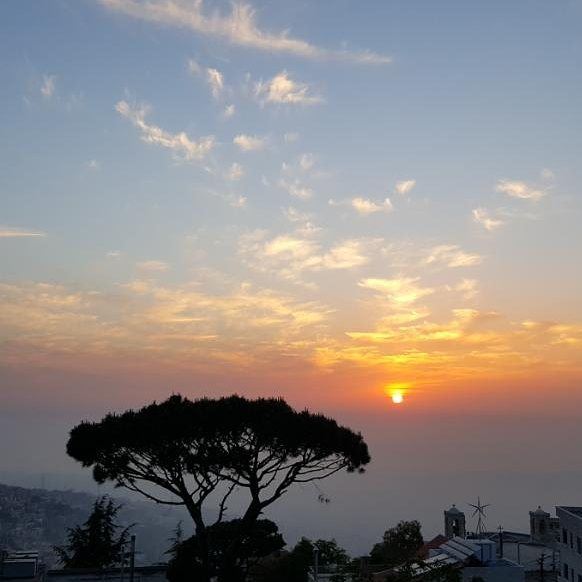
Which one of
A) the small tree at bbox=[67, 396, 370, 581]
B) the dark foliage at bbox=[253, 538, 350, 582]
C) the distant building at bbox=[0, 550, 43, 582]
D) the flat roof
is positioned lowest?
the distant building at bbox=[0, 550, 43, 582]

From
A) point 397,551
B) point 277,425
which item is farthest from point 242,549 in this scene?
point 397,551

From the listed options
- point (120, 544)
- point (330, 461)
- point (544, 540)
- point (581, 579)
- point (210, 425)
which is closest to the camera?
point (210, 425)

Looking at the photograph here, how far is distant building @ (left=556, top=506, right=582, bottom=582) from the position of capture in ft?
139

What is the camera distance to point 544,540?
6650 cm

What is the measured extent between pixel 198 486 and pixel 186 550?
634 centimetres

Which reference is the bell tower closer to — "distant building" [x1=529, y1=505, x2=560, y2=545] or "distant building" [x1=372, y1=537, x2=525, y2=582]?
"distant building" [x1=529, y1=505, x2=560, y2=545]

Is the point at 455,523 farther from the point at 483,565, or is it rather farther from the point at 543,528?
the point at 483,565

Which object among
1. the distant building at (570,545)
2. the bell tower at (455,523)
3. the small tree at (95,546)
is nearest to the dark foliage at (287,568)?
the small tree at (95,546)

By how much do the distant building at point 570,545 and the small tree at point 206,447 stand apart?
21.8m

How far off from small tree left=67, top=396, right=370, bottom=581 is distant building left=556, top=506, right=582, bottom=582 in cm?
2176

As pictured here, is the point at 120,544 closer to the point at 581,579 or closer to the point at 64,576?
the point at 64,576

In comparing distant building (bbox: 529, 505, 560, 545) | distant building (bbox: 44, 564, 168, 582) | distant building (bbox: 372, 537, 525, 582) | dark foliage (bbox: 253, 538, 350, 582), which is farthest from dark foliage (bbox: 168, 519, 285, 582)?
distant building (bbox: 529, 505, 560, 545)

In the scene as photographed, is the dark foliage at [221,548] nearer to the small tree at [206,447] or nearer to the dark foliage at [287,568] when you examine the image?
the dark foliage at [287,568]

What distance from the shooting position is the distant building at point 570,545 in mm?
42281
